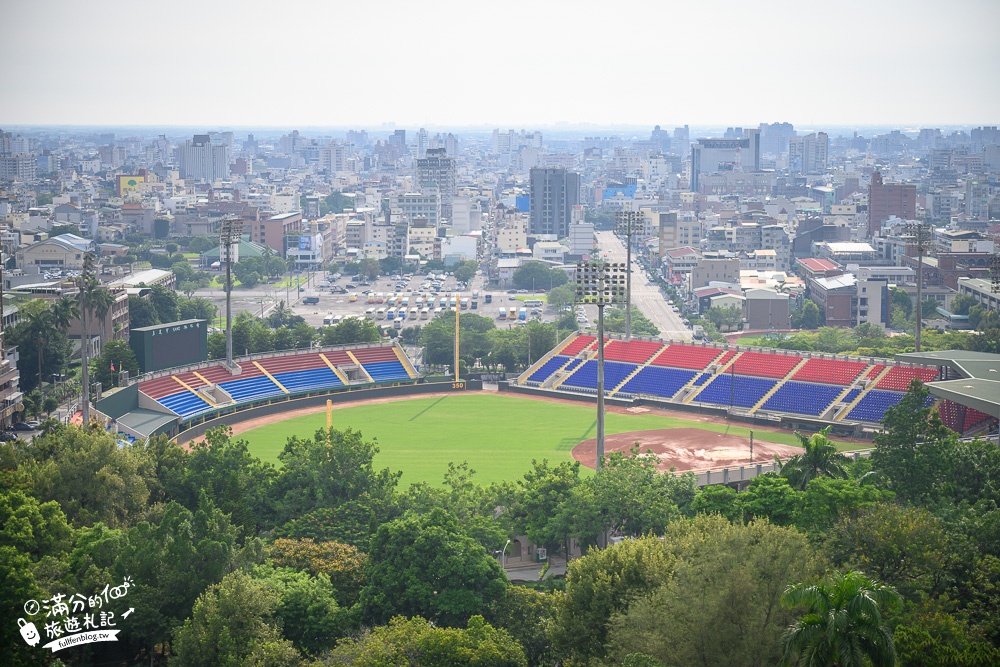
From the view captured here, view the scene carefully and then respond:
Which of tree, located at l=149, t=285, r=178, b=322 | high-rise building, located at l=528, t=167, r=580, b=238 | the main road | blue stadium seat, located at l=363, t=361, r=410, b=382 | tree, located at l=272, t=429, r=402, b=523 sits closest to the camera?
tree, located at l=272, t=429, r=402, b=523

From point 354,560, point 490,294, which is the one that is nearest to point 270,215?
point 490,294

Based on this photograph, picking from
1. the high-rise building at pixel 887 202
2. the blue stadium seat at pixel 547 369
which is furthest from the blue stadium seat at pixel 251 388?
the high-rise building at pixel 887 202

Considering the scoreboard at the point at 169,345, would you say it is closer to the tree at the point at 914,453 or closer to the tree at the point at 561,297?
the tree at the point at 914,453

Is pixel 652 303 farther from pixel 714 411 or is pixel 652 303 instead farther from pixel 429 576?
pixel 429 576

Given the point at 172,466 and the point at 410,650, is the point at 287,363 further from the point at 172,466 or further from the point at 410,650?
the point at 410,650

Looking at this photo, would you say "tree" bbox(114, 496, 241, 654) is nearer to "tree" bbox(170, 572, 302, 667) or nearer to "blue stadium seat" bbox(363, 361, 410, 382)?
"tree" bbox(170, 572, 302, 667)

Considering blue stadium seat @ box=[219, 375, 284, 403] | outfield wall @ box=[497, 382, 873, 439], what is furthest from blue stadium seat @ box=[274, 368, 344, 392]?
outfield wall @ box=[497, 382, 873, 439]

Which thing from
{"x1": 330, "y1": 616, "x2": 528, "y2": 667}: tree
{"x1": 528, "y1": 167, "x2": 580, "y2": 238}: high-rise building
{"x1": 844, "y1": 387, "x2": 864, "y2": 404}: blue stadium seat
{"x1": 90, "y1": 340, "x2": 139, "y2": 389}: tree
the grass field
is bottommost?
the grass field

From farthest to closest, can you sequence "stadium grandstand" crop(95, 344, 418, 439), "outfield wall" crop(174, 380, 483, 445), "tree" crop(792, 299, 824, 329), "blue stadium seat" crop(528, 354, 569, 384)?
"tree" crop(792, 299, 824, 329) < "blue stadium seat" crop(528, 354, 569, 384) < "outfield wall" crop(174, 380, 483, 445) < "stadium grandstand" crop(95, 344, 418, 439)
